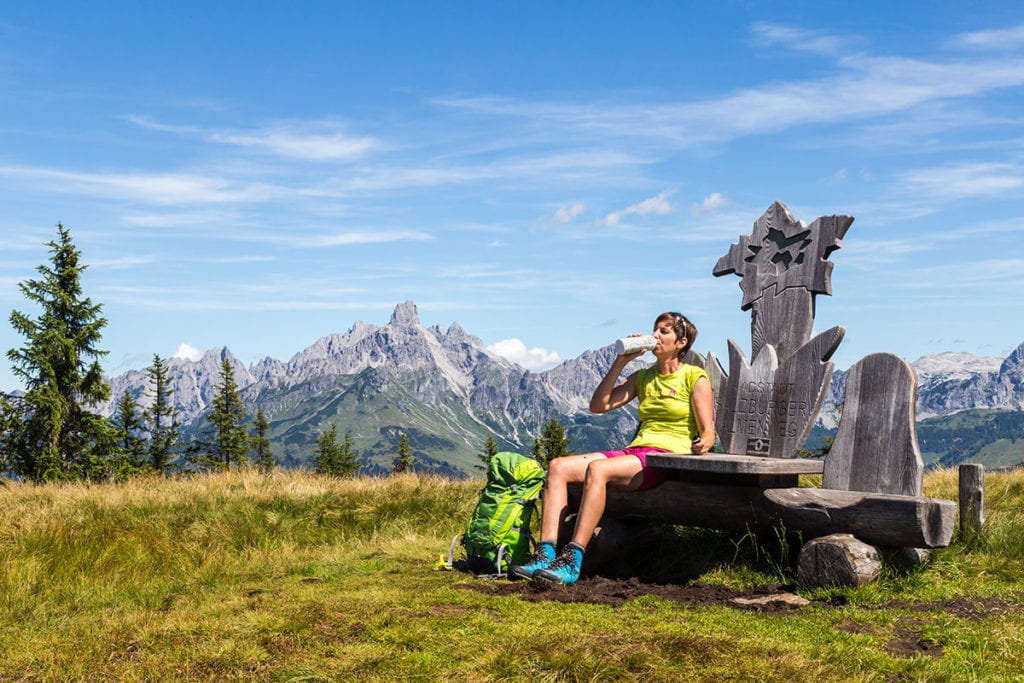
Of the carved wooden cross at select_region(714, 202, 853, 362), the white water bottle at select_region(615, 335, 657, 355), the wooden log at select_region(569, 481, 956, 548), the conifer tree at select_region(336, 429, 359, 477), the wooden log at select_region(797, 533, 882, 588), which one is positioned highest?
the carved wooden cross at select_region(714, 202, 853, 362)

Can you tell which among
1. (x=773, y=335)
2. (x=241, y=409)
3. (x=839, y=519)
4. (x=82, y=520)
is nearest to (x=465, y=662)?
(x=839, y=519)

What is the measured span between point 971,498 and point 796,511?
217cm

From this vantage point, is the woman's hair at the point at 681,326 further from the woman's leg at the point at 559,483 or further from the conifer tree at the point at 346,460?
the conifer tree at the point at 346,460

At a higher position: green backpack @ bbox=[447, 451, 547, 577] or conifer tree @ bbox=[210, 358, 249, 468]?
green backpack @ bbox=[447, 451, 547, 577]

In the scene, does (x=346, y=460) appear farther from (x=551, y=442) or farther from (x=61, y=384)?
(x=61, y=384)

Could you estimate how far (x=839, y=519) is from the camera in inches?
307

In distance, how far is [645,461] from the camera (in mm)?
8266

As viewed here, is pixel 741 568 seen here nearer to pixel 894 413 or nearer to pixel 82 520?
pixel 894 413

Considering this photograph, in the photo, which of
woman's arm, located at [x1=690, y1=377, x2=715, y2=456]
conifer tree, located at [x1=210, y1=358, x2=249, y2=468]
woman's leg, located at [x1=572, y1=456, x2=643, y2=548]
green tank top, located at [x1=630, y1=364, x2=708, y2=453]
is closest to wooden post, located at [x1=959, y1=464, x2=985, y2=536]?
woman's arm, located at [x1=690, y1=377, x2=715, y2=456]

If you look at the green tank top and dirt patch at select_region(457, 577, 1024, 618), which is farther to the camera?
the green tank top

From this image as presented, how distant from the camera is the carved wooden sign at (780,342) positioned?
29.1 ft

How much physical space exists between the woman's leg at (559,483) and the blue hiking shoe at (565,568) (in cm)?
29

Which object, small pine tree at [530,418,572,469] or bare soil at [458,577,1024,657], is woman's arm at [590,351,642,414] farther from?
small pine tree at [530,418,572,469]

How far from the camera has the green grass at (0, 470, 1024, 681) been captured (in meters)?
5.04
